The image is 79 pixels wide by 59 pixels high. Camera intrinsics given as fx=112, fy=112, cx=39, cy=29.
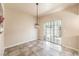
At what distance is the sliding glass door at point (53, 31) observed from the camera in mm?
1647

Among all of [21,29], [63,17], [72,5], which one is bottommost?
[21,29]

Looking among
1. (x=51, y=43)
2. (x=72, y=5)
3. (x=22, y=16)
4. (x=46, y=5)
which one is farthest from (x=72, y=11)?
(x=22, y=16)

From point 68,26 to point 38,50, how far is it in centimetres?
56

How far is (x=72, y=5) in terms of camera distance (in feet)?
5.24

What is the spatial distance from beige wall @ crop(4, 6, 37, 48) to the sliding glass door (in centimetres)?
18

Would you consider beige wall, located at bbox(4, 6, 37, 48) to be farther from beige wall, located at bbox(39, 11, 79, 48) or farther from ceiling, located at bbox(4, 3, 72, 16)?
beige wall, located at bbox(39, 11, 79, 48)

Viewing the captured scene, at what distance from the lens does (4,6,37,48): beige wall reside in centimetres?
158

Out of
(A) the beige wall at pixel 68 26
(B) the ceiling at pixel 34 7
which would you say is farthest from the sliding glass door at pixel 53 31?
(B) the ceiling at pixel 34 7

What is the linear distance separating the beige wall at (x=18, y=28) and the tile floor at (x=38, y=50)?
0.07 metres

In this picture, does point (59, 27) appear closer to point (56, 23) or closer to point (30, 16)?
point (56, 23)

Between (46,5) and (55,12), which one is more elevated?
(46,5)

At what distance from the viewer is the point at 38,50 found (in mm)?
1622

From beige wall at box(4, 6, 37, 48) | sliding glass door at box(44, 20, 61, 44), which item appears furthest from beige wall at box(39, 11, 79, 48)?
beige wall at box(4, 6, 37, 48)

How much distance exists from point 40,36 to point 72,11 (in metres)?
0.59
